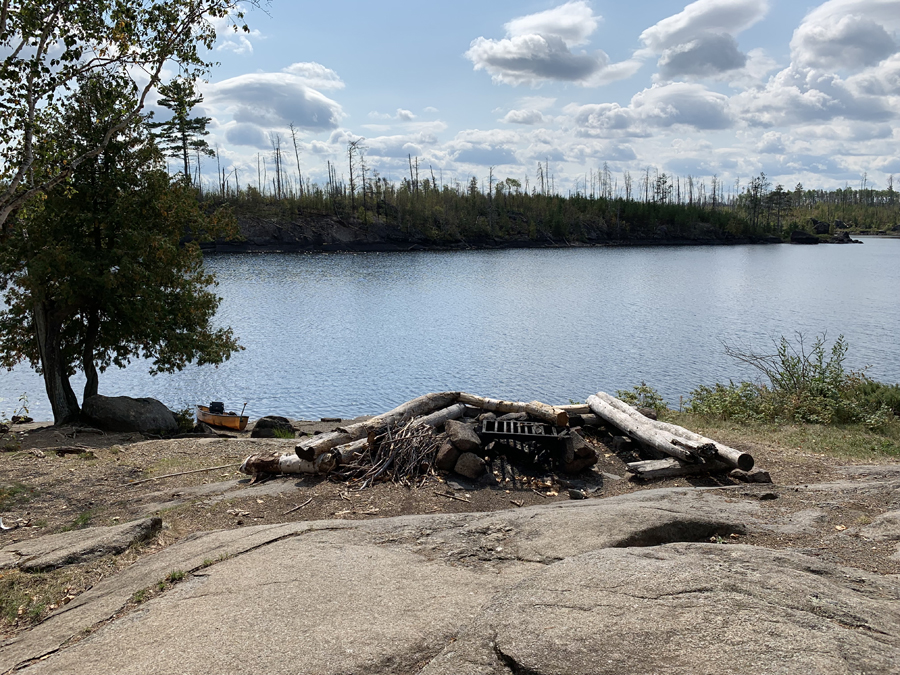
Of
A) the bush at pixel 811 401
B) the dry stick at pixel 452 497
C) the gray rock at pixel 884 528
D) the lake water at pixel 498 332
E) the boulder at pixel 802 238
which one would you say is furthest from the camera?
the boulder at pixel 802 238

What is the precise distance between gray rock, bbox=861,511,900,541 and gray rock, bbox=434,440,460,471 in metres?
5.53

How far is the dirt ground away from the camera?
299 inches

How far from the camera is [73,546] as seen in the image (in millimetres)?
6961

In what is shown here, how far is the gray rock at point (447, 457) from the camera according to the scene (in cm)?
1023

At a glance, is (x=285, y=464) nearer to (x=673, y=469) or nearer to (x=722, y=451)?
(x=673, y=469)

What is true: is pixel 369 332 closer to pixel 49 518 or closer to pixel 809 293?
pixel 49 518

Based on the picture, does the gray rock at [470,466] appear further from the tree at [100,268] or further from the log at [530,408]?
the tree at [100,268]

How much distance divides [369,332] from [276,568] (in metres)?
32.0

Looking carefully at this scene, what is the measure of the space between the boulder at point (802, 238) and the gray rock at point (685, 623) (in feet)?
508

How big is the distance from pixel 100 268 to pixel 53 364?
3079 millimetres

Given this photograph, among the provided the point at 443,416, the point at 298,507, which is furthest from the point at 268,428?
the point at 298,507

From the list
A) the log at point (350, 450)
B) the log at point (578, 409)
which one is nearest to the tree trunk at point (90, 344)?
the log at point (350, 450)

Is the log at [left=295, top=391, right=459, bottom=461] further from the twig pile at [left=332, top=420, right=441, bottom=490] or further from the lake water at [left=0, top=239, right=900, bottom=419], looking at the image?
the lake water at [left=0, top=239, right=900, bottom=419]

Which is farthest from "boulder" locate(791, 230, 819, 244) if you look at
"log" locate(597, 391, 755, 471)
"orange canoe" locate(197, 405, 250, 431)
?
"log" locate(597, 391, 755, 471)
